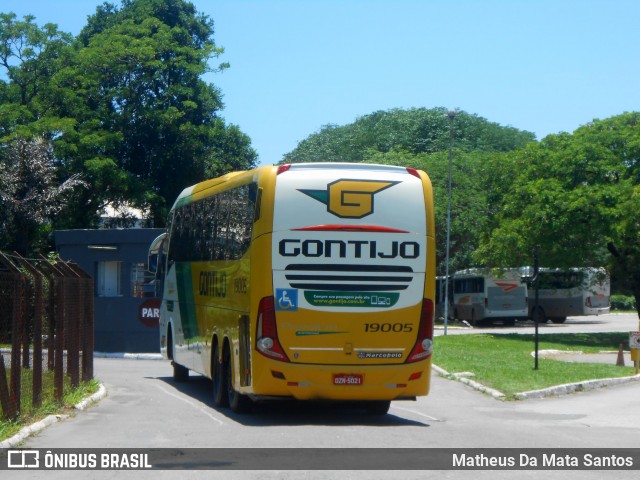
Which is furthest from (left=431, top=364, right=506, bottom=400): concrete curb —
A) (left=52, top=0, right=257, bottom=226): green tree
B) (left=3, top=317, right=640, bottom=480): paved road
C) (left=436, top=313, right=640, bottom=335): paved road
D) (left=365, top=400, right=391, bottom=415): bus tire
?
(left=52, top=0, right=257, bottom=226): green tree

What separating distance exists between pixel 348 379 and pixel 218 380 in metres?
3.15

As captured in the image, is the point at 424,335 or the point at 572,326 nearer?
the point at 424,335

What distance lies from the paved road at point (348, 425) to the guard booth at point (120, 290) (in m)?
10.2

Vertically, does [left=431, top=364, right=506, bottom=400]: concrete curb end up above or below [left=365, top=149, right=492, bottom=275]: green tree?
below

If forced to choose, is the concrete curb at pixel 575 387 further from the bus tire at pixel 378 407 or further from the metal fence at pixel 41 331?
the metal fence at pixel 41 331

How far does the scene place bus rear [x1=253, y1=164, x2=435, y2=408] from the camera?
13.7 metres

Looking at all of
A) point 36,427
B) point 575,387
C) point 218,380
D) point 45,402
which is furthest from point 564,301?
point 36,427

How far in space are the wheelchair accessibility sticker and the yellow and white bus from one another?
0.6 inches

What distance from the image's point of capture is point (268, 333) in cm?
1365

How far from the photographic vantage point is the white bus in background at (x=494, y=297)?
50.2m

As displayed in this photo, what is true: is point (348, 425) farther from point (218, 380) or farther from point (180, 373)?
point (180, 373)

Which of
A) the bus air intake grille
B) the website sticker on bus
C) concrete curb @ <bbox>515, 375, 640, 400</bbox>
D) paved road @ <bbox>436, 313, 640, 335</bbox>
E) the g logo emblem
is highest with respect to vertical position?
the g logo emblem

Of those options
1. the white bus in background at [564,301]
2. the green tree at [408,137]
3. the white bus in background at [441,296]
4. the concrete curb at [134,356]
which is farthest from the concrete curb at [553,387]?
the green tree at [408,137]

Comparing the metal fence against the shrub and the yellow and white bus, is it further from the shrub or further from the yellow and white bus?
the shrub
